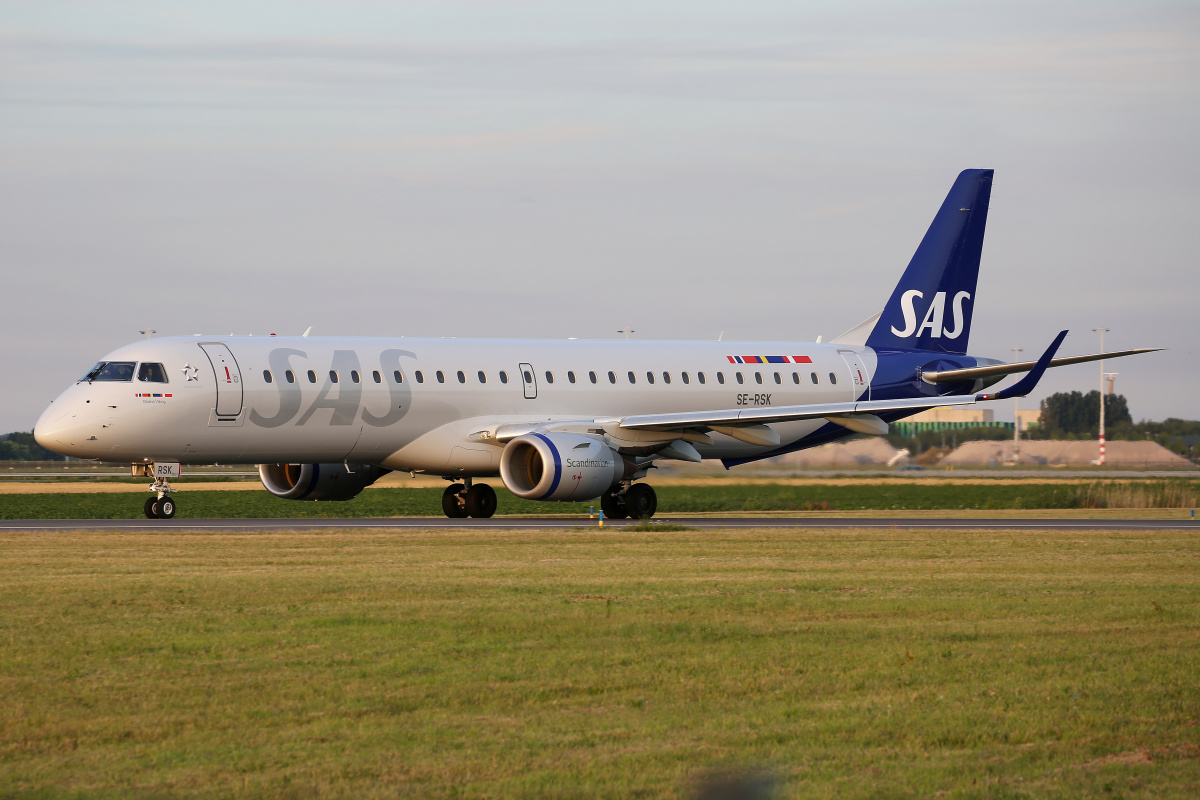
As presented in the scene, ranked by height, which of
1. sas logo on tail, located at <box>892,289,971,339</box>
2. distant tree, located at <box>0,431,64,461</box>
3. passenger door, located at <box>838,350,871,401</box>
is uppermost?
sas logo on tail, located at <box>892,289,971,339</box>

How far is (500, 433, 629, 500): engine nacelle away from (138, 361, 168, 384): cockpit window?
7.38 meters

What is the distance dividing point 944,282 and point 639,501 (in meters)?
12.8

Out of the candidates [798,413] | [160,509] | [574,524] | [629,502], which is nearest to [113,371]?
[160,509]

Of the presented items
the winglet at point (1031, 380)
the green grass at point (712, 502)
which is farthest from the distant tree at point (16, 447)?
the winglet at point (1031, 380)

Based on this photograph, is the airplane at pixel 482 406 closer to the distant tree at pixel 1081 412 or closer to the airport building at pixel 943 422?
the airport building at pixel 943 422

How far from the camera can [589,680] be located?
11.7 m

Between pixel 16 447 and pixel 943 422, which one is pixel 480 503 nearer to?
pixel 943 422

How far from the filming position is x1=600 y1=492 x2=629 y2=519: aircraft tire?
117 ft

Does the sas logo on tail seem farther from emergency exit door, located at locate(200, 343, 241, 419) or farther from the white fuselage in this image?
emergency exit door, located at locate(200, 343, 241, 419)

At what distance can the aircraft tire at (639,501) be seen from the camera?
35.6 metres

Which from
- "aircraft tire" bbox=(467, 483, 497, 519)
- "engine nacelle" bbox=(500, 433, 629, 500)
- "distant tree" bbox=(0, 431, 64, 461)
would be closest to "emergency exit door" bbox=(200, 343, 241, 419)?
"engine nacelle" bbox=(500, 433, 629, 500)

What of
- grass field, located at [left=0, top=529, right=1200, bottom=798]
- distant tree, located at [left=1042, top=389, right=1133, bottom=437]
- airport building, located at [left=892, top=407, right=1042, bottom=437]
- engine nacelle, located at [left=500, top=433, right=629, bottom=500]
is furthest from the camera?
distant tree, located at [left=1042, top=389, right=1133, bottom=437]

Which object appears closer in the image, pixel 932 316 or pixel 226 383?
pixel 226 383

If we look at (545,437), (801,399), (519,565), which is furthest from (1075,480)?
(519,565)
